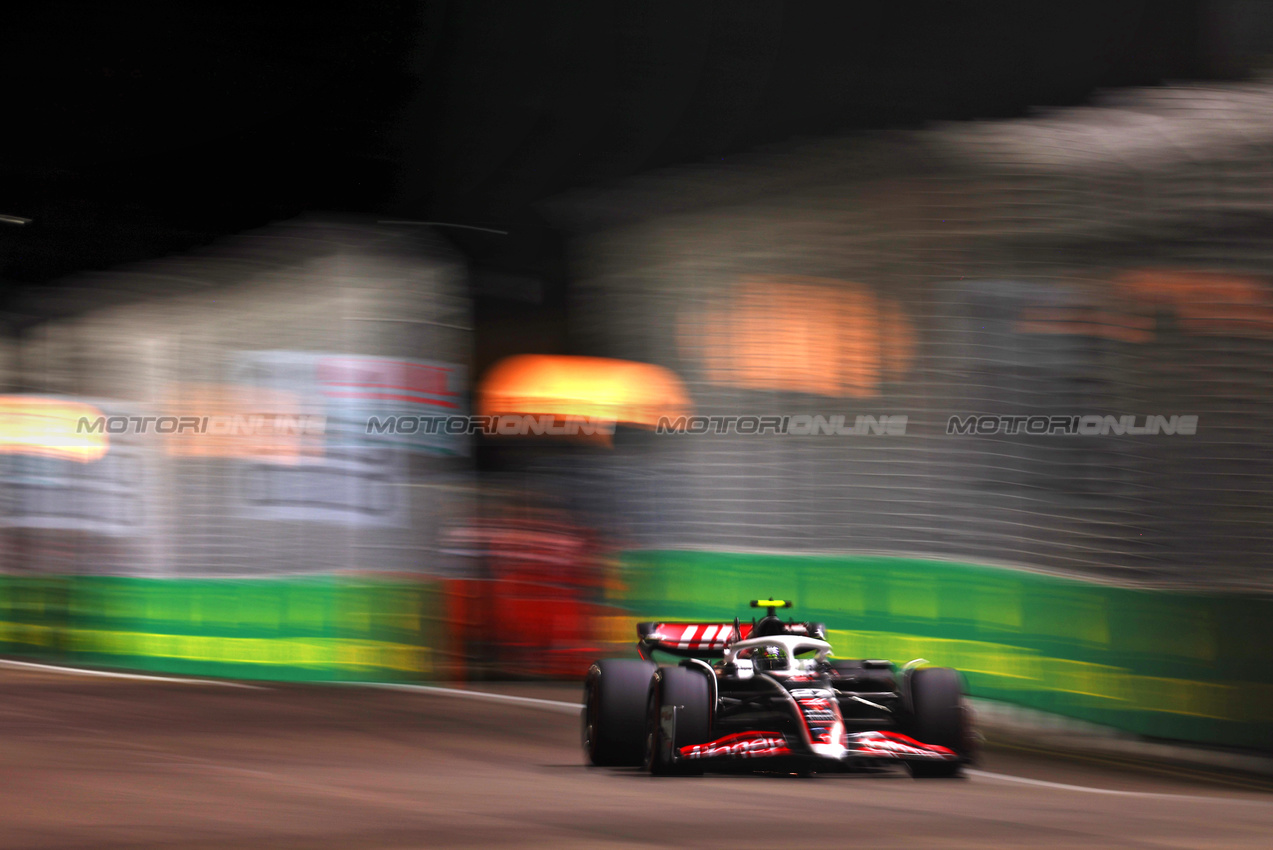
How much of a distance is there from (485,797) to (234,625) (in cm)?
980

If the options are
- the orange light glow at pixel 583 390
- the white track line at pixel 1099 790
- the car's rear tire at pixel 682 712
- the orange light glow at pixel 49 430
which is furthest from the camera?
the orange light glow at pixel 49 430

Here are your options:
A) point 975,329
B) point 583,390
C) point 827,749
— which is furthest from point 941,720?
point 583,390

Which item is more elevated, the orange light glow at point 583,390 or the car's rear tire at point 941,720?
the orange light glow at point 583,390

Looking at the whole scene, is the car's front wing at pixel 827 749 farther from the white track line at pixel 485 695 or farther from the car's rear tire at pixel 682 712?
the white track line at pixel 485 695

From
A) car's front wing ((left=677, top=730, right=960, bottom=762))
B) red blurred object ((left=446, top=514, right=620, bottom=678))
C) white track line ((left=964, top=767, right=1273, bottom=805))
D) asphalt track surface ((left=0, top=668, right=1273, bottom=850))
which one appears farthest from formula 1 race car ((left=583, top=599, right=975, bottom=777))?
red blurred object ((left=446, top=514, right=620, bottom=678))

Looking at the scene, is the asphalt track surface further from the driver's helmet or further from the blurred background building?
the blurred background building

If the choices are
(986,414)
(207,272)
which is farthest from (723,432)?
(207,272)

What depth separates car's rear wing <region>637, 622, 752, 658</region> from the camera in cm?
1050

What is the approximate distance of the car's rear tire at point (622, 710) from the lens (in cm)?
986

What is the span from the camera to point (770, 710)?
9.71 meters

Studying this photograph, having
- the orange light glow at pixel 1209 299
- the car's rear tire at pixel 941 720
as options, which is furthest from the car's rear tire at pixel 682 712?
the orange light glow at pixel 1209 299

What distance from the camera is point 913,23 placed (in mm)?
14727

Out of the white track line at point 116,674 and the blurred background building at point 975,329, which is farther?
the white track line at point 116,674

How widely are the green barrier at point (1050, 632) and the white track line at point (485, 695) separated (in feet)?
5.27
